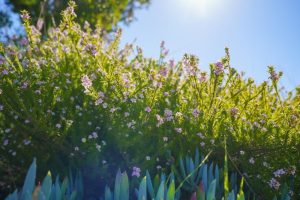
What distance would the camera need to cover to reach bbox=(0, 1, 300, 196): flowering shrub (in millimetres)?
2889

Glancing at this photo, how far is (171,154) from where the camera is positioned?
320cm

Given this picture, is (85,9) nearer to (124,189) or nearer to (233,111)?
(233,111)

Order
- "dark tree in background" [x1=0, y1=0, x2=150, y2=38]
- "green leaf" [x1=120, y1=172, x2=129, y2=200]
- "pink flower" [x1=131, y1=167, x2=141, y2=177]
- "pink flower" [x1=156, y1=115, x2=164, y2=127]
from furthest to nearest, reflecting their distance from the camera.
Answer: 1. "dark tree in background" [x1=0, y1=0, x2=150, y2=38]
2. "pink flower" [x1=156, y1=115, x2=164, y2=127]
3. "pink flower" [x1=131, y1=167, x2=141, y2=177]
4. "green leaf" [x1=120, y1=172, x2=129, y2=200]

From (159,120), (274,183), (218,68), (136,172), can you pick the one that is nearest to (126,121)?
(159,120)

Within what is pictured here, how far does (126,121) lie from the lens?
9.66ft

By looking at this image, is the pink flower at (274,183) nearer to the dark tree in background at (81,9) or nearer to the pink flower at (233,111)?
the pink flower at (233,111)

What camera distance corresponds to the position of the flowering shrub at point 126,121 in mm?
2889

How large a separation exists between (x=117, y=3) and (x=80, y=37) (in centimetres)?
1025

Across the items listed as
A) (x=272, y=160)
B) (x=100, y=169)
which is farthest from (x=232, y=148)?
(x=100, y=169)

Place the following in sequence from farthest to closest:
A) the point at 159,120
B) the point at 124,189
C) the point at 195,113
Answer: the point at 195,113 < the point at 159,120 < the point at 124,189

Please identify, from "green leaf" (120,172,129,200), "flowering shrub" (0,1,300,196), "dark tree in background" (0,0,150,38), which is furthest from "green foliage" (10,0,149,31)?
"green leaf" (120,172,129,200)

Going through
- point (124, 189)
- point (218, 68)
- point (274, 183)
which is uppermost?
point (218, 68)

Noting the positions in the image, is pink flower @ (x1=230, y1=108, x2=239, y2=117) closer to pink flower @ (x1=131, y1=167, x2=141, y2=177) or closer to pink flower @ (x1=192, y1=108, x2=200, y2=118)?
pink flower @ (x1=192, y1=108, x2=200, y2=118)

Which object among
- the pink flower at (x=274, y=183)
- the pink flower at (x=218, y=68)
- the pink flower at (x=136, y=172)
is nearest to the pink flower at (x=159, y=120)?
the pink flower at (x=136, y=172)
